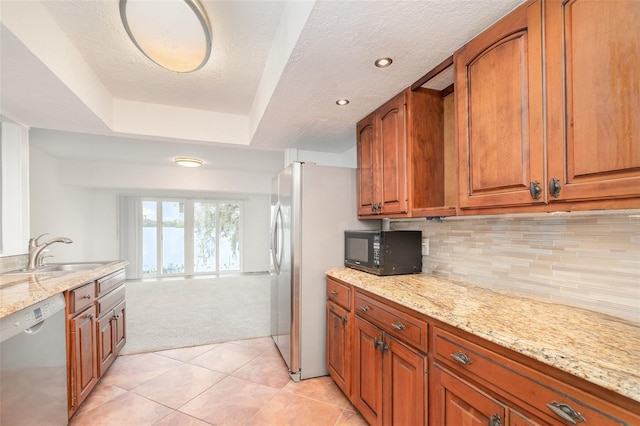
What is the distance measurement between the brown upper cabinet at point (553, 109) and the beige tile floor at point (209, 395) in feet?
5.71

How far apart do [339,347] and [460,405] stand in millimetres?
1154

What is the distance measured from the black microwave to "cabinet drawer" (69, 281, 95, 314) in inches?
77.0

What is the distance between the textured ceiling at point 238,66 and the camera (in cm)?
132

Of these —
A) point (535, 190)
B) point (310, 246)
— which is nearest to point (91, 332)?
point (310, 246)

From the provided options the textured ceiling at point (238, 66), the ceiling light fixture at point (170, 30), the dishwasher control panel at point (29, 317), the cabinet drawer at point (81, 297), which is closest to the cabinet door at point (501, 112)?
the textured ceiling at point (238, 66)

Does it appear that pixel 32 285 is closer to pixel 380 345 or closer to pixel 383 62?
pixel 380 345

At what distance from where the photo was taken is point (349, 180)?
8.51ft

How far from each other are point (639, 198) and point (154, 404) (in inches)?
113

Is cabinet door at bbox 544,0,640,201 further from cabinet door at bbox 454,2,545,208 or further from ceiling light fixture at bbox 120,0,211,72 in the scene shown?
ceiling light fixture at bbox 120,0,211,72

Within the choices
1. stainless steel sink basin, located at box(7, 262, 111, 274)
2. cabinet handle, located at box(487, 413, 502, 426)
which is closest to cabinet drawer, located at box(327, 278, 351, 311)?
cabinet handle, located at box(487, 413, 502, 426)

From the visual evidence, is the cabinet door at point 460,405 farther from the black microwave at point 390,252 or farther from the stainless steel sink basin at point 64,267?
the stainless steel sink basin at point 64,267

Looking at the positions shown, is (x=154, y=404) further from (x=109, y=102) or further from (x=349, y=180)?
(x=109, y=102)

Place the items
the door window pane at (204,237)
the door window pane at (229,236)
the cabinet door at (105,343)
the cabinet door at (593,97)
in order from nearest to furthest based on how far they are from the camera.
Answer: the cabinet door at (593,97) < the cabinet door at (105,343) < the door window pane at (204,237) < the door window pane at (229,236)

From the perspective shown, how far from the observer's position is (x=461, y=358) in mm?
1138
